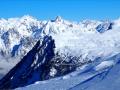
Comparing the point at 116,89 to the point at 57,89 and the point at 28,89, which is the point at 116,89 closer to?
the point at 57,89

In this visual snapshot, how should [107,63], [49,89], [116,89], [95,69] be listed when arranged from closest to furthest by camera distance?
1. [116,89]
2. [49,89]
3. [95,69]
4. [107,63]

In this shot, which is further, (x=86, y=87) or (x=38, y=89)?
(x=38, y=89)

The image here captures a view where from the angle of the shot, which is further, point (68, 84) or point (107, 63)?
point (107, 63)

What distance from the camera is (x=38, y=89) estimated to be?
78.1m

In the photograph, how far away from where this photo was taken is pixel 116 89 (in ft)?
180

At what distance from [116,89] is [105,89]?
2003 millimetres

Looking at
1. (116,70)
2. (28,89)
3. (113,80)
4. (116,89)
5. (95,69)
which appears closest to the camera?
(116,89)

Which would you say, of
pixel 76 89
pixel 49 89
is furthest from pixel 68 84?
pixel 76 89

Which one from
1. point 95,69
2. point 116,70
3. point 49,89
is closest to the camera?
point 116,70

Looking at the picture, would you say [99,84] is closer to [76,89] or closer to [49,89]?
[76,89]

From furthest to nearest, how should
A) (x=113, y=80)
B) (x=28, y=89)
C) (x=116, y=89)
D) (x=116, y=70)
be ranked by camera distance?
1. (x=28, y=89)
2. (x=116, y=70)
3. (x=113, y=80)
4. (x=116, y=89)

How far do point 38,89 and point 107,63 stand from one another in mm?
34779

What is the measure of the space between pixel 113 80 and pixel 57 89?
526 inches

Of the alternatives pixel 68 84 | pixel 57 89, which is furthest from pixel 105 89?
pixel 68 84
